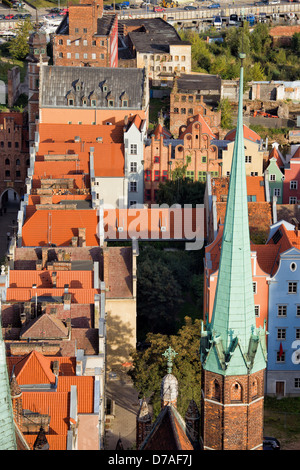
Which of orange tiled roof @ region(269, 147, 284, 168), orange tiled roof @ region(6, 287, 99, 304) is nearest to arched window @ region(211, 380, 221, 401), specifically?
orange tiled roof @ region(6, 287, 99, 304)

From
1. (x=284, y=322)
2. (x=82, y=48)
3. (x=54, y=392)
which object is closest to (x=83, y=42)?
(x=82, y=48)

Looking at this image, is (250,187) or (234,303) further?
(250,187)

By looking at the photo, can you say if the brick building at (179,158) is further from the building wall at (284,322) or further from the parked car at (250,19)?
the parked car at (250,19)

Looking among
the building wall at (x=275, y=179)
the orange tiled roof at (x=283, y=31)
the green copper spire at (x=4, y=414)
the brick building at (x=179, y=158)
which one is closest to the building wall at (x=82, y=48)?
the brick building at (x=179, y=158)

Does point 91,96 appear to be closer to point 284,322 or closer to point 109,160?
point 109,160

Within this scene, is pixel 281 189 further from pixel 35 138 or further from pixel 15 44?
pixel 15 44

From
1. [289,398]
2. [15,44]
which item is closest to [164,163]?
[289,398]

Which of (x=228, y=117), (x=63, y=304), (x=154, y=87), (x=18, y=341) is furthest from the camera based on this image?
(x=154, y=87)
